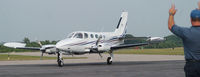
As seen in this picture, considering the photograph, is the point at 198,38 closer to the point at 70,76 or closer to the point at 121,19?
the point at 70,76

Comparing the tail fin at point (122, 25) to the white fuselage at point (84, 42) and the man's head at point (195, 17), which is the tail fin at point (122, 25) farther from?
the man's head at point (195, 17)

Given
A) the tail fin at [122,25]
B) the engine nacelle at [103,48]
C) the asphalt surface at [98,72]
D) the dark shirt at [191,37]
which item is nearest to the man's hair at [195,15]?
the dark shirt at [191,37]

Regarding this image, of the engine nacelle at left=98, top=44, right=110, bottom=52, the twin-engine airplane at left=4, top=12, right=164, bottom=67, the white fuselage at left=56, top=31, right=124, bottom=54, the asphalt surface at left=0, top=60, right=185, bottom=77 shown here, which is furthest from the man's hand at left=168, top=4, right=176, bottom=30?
the engine nacelle at left=98, top=44, right=110, bottom=52

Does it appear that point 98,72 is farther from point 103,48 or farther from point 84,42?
point 103,48

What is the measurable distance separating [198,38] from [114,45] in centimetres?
2586

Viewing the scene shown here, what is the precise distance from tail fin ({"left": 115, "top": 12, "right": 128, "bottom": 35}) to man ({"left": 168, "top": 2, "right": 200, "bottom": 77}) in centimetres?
2778

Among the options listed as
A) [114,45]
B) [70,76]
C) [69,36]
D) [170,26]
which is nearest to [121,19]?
[114,45]

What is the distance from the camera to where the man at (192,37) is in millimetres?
5496

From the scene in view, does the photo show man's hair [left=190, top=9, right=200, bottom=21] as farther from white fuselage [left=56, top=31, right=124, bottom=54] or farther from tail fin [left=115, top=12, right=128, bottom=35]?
tail fin [left=115, top=12, right=128, bottom=35]

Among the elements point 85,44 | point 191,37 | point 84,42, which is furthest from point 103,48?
point 191,37

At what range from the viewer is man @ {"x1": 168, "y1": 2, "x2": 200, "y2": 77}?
550cm

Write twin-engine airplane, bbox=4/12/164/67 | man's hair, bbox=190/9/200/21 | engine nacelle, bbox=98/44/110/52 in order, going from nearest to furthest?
man's hair, bbox=190/9/200/21 → twin-engine airplane, bbox=4/12/164/67 → engine nacelle, bbox=98/44/110/52

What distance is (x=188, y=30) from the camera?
18.1 feet

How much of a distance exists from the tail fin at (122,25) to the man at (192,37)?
91.1 feet
